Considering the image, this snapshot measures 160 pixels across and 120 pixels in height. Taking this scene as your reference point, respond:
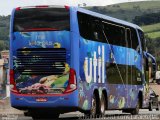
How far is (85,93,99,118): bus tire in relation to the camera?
2280 cm

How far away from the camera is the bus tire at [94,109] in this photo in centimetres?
2280

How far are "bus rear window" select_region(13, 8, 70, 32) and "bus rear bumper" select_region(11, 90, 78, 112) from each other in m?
2.22

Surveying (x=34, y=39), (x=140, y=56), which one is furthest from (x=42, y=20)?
(x=140, y=56)

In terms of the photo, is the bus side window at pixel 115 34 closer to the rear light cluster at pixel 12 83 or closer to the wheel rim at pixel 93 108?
the wheel rim at pixel 93 108

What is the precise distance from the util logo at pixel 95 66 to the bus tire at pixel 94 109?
0.66 metres

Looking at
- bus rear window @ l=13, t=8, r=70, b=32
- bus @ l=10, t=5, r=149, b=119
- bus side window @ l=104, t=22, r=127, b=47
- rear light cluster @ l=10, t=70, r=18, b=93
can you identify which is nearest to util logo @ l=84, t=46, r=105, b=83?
bus @ l=10, t=5, r=149, b=119

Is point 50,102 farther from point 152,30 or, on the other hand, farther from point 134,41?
point 152,30

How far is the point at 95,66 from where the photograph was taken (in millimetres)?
23297

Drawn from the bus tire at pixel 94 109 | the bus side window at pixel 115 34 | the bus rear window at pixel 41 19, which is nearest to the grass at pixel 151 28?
the bus side window at pixel 115 34

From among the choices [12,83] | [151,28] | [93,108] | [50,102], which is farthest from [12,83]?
[151,28]

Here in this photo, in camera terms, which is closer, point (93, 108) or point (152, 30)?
point (93, 108)

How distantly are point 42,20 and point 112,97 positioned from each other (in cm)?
552

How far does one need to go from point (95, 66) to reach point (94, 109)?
1.55 metres

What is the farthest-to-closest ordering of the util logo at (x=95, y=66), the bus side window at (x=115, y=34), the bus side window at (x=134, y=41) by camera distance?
1. the bus side window at (x=134, y=41)
2. the bus side window at (x=115, y=34)
3. the util logo at (x=95, y=66)
